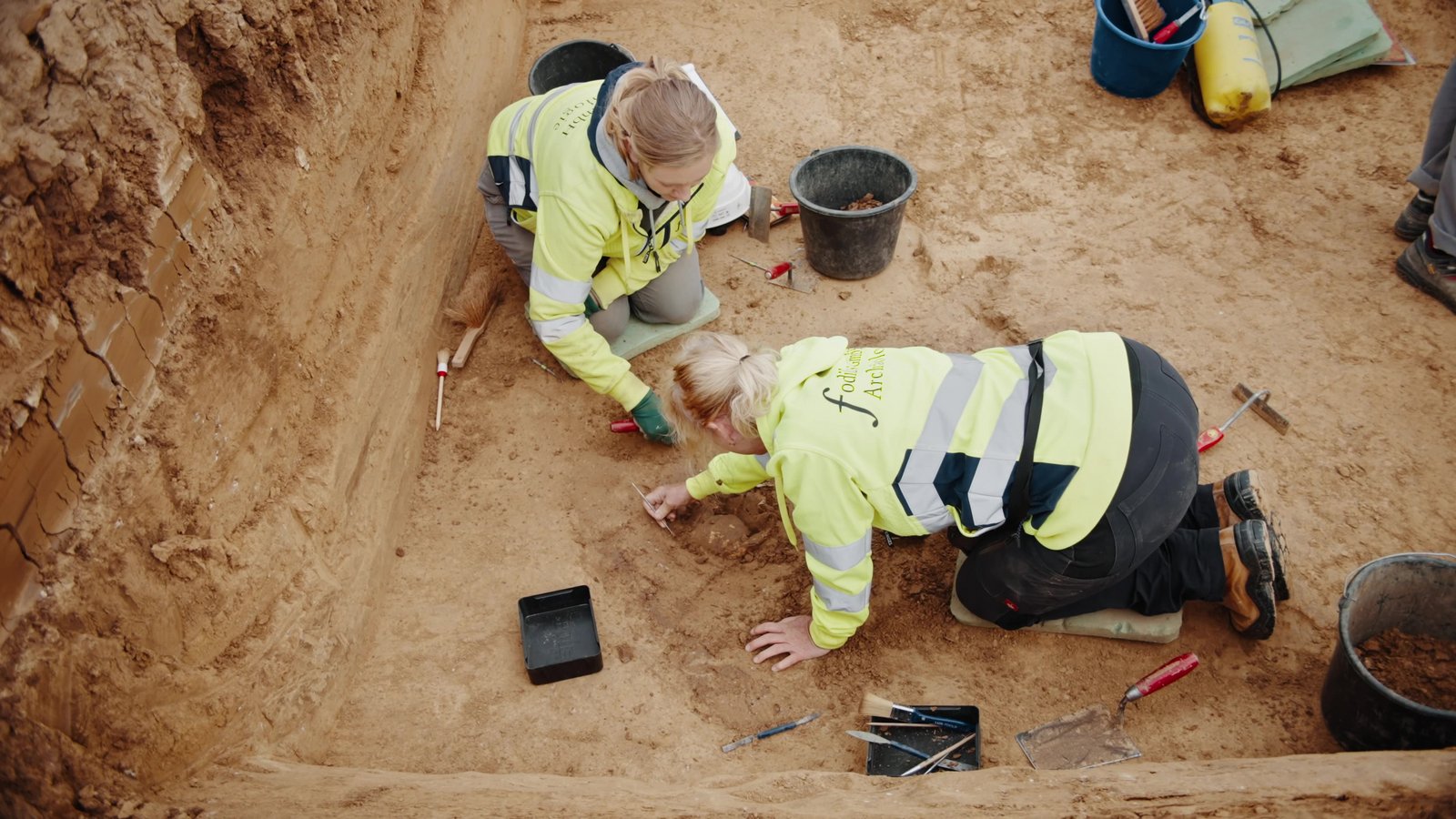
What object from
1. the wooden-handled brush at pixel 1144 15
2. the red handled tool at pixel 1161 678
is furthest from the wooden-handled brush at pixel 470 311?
the wooden-handled brush at pixel 1144 15

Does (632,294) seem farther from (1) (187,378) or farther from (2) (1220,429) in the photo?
(2) (1220,429)

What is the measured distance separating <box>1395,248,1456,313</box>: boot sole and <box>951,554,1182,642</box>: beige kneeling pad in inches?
86.0

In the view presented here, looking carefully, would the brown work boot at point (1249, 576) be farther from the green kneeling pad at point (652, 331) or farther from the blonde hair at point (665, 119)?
the green kneeling pad at point (652, 331)

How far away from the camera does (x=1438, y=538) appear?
327 centimetres

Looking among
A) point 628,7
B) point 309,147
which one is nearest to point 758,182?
point 628,7

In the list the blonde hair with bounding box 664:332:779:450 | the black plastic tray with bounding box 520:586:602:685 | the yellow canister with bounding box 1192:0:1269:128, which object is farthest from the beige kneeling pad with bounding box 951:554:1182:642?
the yellow canister with bounding box 1192:0:1269:128

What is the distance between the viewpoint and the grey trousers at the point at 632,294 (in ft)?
13.1

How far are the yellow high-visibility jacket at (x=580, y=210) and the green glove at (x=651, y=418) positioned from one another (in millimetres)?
47

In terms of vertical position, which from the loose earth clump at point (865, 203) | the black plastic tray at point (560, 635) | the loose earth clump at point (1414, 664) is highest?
the loose earth clump at point (865, 203)

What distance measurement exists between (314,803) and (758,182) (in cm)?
364

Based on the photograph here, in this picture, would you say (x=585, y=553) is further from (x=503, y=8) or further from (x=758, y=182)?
(x=503, y=8)

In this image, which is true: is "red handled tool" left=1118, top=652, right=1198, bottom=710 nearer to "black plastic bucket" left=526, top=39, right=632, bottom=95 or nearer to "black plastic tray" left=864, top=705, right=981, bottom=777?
"black plastic tray" left=864, top=705, right=981, bottom=777

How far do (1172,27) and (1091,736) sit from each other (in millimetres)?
3901

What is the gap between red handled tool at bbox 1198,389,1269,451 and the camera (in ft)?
11.7
